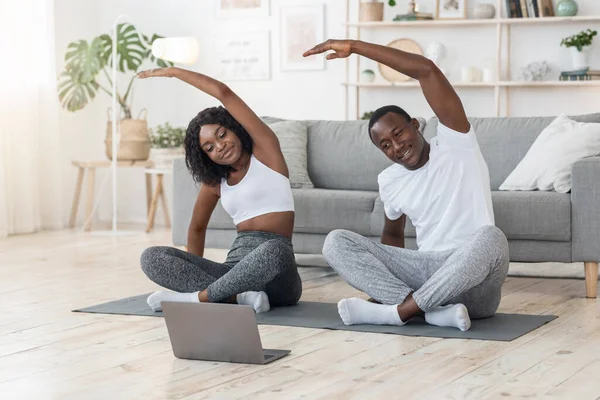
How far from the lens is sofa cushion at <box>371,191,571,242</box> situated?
4047 mm

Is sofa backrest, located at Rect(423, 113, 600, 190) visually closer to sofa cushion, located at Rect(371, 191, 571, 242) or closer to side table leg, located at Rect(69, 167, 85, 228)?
sofa cushion, located at Rect(371, 191, 571, 242)

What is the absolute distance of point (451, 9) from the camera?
6.61 m

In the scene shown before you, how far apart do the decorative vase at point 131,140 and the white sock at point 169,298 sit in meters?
3.49

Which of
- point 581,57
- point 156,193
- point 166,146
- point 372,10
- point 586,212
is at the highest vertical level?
point 372,10

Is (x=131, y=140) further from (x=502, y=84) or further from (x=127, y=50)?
(x=502, y=84)

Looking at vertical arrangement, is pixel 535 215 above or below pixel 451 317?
above

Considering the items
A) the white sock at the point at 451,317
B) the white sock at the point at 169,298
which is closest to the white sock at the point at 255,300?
the white sock at the point at 169,298

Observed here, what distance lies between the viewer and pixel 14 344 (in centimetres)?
313

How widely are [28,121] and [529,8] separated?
344 centimetres

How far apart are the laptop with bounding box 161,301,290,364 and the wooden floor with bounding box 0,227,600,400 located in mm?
35

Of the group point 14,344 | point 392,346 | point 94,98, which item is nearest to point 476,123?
point 392,346

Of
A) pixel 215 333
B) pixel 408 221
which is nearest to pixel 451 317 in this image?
pixel 215 333

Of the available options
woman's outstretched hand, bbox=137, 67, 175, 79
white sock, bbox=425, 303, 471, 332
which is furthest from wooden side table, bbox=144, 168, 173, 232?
white sock, bbox=425, 303, 471, 332

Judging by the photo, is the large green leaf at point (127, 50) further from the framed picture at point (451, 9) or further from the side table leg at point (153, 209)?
the framed picture at point (451, 9)
